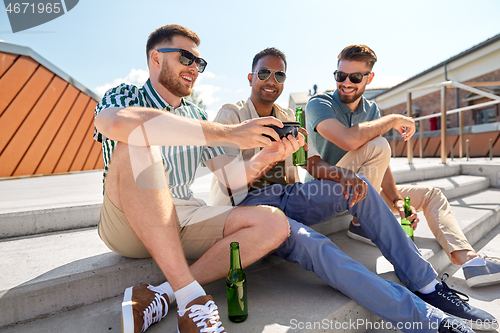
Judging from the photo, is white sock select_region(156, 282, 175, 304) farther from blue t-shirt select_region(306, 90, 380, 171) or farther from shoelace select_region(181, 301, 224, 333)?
blue t-shirt select_region(306, 90, 380, 171)

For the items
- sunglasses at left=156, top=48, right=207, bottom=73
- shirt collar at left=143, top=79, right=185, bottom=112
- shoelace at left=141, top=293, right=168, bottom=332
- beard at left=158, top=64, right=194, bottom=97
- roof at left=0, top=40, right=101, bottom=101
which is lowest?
shoelace at left=141, top=293, right=168, bottom=332

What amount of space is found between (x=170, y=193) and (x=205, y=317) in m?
0.49

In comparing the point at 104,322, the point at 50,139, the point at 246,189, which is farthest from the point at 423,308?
the point at 50,139

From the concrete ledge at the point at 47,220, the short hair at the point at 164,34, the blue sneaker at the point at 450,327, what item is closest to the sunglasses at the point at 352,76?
the short hair at the point at 164,34

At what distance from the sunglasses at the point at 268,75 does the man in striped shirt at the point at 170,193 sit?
671 mm

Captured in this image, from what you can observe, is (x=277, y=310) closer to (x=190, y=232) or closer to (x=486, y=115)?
(x=190, y=232)

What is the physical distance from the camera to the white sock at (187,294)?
101cm

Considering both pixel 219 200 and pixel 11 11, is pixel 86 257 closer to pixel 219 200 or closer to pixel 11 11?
pixel 219 200

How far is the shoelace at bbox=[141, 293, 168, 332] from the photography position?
103cm

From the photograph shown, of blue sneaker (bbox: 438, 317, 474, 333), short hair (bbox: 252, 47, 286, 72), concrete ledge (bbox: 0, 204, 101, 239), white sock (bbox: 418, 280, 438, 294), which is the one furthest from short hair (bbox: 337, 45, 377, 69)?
concrete ledge (bbox: 0, 204, 101, 239)

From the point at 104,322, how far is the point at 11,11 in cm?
581

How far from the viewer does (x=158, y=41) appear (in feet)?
5.20

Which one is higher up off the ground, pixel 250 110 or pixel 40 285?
pixel 250 110

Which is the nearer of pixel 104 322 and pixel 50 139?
pixel 104 322
